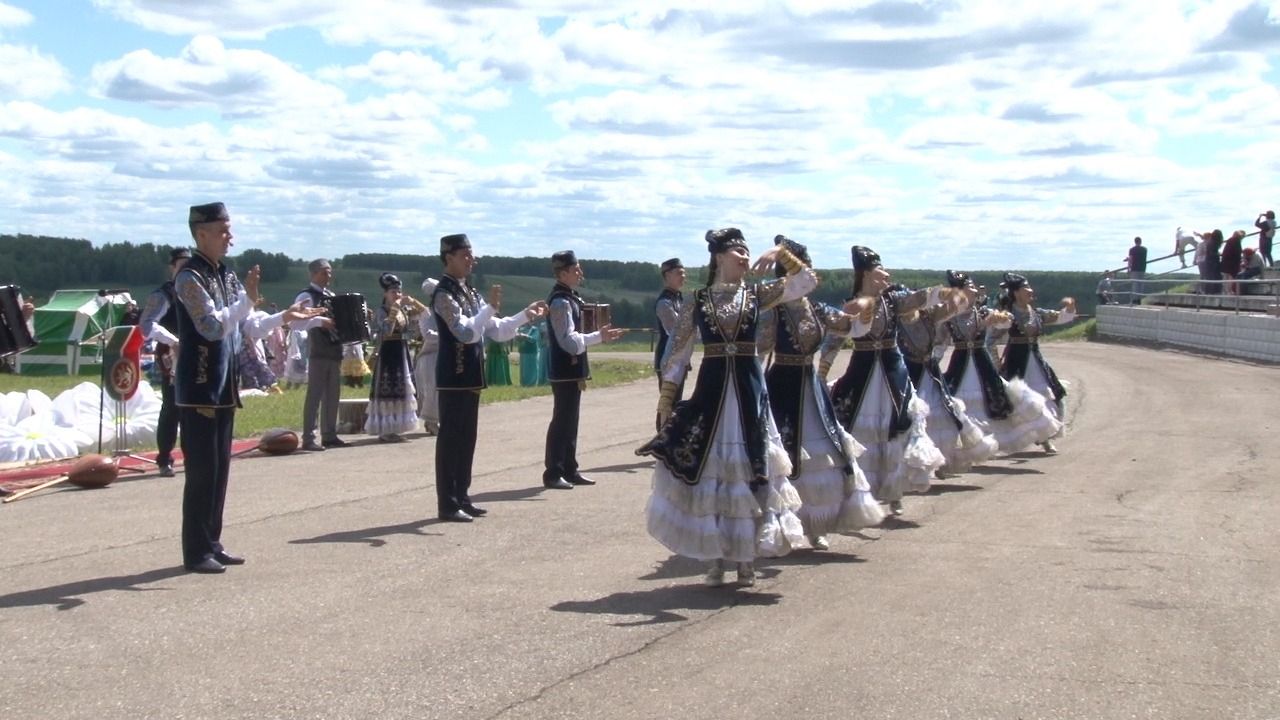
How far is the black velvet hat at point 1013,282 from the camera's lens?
53.9ft

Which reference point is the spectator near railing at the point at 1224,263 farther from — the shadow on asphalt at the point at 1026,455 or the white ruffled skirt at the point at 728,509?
the white ruffled skirt at the point at 728,509

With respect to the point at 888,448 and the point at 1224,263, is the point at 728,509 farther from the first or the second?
the point at 1224,263

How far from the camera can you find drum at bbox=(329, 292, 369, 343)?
16.4 metres

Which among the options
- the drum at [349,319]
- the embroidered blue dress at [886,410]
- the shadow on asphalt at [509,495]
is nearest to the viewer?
the embroidered blue dress at [886,410]

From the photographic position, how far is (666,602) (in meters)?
8.09

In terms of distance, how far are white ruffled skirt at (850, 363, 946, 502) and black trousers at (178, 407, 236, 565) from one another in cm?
460

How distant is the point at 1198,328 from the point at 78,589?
101 feet

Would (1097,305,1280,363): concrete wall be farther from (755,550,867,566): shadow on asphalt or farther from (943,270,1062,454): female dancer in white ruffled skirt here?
(755,550,867,566): shadow on asphalt

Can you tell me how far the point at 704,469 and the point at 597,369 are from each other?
89.1ft

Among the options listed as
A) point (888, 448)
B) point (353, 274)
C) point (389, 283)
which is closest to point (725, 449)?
point (888, 448)

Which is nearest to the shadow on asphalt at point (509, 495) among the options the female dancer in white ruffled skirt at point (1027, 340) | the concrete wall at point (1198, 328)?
the female dancer in white ruffled skirt at point (1027, 340)

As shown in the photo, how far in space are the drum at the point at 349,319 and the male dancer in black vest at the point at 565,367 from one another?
12.5 ft

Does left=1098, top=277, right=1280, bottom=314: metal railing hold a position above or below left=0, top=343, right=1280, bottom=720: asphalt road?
above

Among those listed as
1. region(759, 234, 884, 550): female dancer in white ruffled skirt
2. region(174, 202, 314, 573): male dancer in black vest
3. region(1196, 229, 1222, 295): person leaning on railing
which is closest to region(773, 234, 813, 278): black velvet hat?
region(759, 234, 884, 550): female dancer in white ruffled skirt
